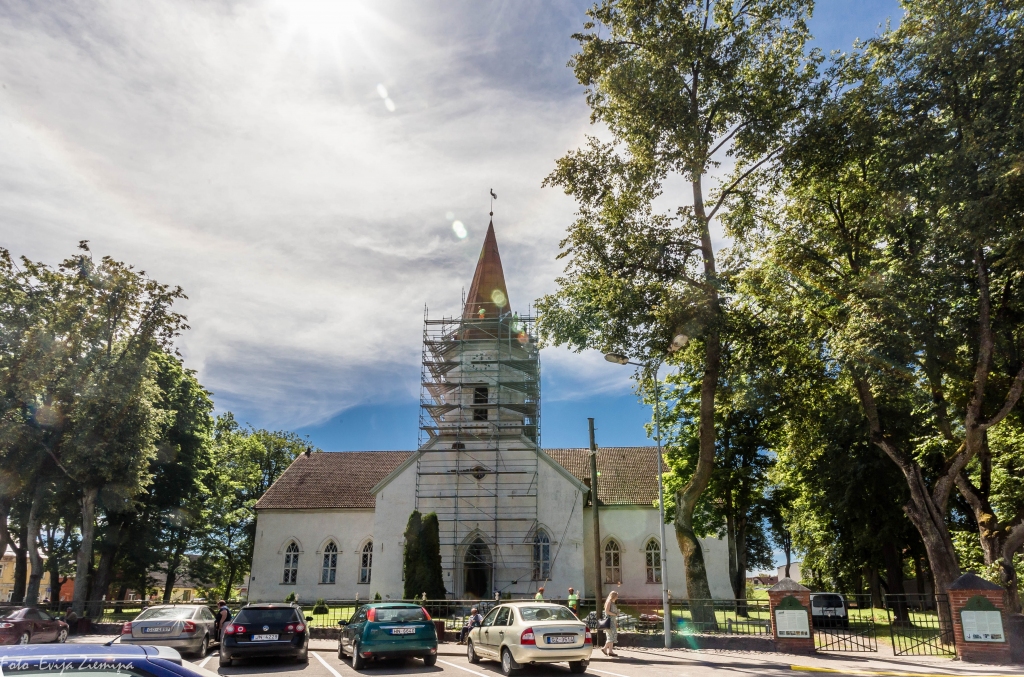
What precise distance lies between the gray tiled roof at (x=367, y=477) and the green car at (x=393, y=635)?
25.6 metres

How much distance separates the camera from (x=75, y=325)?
29.0 meters

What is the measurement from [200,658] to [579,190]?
690 inches

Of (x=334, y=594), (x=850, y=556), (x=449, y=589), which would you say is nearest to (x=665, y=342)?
(x=850, y=556)

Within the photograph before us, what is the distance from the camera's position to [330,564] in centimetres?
3978

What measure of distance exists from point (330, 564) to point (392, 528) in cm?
570

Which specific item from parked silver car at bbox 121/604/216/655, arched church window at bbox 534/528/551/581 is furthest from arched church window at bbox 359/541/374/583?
parked silver car at bbox 121/604/216/655

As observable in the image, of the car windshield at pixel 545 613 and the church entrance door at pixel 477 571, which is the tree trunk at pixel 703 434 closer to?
the car windshield at pixel 545 613

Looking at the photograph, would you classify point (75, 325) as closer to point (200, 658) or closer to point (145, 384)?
point (145, 384)

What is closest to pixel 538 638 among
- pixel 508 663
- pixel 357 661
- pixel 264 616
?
pixel 508 663

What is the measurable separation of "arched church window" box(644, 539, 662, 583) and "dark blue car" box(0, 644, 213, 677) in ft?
122

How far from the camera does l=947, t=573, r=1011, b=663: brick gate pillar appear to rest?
14445 millimetres

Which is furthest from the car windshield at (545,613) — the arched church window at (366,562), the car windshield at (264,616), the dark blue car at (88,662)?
the arched church window at (366,562)

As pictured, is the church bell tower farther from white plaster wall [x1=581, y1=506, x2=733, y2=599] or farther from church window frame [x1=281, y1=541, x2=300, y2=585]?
church window frame [x1=281, y1=541, x2=300, y2=585]

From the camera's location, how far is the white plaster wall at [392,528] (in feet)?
118
